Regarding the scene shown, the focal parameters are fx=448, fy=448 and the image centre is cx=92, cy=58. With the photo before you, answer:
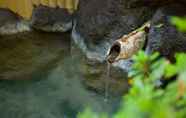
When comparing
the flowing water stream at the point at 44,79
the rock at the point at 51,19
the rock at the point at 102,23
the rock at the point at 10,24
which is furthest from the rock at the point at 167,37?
the rock at the point at 10,24

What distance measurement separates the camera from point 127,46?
2.37 metres

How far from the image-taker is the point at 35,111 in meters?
3.51

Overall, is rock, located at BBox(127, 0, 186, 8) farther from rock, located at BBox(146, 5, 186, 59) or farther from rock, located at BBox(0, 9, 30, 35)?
rock, located at BBox(0, 9, 30, 35)

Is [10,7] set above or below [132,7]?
below

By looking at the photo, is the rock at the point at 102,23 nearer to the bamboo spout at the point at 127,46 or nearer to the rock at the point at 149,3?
the rock at the point at 149,3

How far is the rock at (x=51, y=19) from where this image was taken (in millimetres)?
3375

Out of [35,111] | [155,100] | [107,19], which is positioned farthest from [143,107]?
[35,111]

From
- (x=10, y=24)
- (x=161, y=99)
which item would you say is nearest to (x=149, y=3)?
(x=10, y=24)

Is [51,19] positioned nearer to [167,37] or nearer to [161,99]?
[167,37]

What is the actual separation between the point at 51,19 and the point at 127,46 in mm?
1146

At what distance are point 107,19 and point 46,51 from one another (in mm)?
784

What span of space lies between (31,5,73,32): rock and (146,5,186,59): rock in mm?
1113

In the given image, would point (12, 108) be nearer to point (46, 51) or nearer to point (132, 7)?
point (46, 51)

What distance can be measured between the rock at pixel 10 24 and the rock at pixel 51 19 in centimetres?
11
